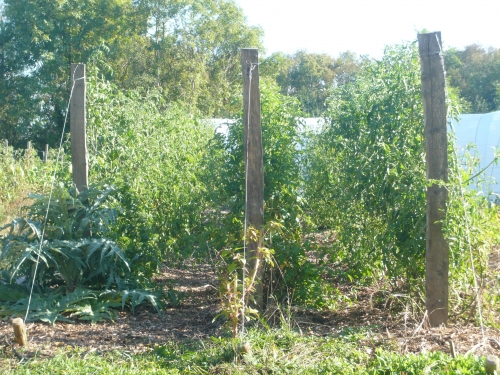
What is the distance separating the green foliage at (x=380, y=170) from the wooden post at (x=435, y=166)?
0.18 meters

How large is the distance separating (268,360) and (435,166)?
6.85ft

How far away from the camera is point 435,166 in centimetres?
478

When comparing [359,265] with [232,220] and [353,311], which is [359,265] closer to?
[353,311]

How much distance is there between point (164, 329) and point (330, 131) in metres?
2.56

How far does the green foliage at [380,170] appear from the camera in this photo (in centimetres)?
515

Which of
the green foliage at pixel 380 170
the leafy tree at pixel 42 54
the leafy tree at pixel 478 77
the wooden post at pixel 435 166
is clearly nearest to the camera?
the wooden post at pixel 435 166

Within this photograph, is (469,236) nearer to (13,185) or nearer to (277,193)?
(277,193)

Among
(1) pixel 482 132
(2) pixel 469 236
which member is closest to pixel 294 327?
(2) pixel 469 236

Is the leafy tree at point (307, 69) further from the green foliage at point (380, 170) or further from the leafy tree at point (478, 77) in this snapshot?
the green foliage at point (380, 170)

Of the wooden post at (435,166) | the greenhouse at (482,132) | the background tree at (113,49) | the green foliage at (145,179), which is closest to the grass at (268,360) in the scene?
the wooden post at (435,166)

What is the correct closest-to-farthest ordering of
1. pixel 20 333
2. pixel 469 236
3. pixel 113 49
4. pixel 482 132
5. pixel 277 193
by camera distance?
pixel 20 333 < pixel 469 236 < pixel 277 193 < pixel 482 132 < pixel 113 49

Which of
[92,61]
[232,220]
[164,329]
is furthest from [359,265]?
[92,61]

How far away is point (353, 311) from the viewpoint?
591 centimetres

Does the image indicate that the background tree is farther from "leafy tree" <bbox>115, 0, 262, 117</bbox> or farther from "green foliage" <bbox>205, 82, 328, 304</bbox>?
"green foliage" <bbox>205, 82, 328, 304</bbox>
